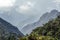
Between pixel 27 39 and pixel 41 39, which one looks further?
pixel 41 39

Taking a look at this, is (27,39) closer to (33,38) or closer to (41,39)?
(33,38)

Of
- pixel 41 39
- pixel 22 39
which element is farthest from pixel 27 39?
pixel 41 39

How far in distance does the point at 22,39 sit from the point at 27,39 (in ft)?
8.59

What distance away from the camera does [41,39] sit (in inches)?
3396

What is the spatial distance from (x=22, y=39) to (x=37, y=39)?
560 cm

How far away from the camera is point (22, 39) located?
3228 inches

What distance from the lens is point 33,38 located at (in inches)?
3231

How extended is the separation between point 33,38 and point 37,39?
5.08 ft

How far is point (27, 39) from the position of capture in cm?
8019

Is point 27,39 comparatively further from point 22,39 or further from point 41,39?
point 41,39

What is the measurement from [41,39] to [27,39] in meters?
8.15

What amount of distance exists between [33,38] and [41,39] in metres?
5.32
